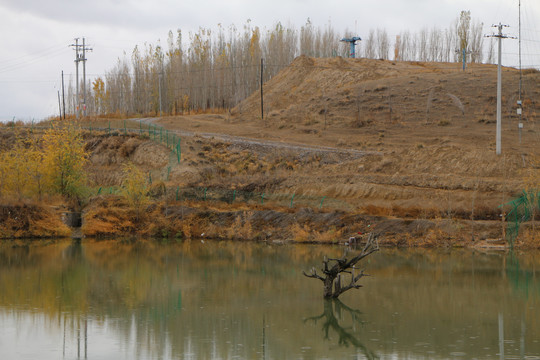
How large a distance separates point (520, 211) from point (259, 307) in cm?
2276

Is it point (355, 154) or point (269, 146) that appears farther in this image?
point (269, 146)

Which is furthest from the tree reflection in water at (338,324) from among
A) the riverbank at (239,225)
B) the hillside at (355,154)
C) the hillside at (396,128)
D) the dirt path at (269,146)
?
the dirt path at (269,146)

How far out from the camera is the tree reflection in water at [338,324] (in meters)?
20.1

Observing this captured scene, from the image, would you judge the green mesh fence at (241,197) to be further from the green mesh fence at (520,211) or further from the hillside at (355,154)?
the green mesh fence at (520,211)

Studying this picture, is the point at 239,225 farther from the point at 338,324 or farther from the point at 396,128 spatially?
the point at 396,128

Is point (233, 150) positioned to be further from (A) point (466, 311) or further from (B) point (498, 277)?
(A) point (466, 311)

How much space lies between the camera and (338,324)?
22.8 m

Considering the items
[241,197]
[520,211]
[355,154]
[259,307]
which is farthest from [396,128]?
[259,307]

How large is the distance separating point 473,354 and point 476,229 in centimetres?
2400

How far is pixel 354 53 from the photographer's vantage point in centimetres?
10050

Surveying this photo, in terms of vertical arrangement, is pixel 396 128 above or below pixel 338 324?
above

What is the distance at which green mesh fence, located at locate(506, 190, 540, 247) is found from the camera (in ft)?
133

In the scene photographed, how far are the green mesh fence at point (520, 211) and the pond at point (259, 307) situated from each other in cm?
270

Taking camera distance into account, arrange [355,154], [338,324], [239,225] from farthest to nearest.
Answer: [355,154] → [239,225] → [338,324]
